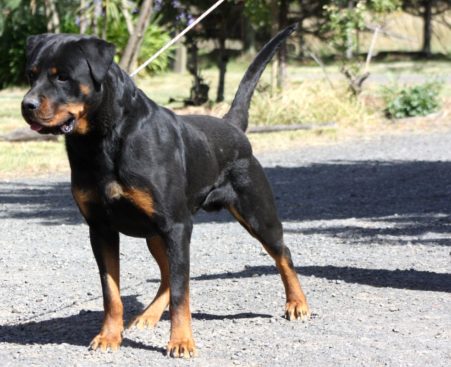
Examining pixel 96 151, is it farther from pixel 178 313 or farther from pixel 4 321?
pixel 4 321

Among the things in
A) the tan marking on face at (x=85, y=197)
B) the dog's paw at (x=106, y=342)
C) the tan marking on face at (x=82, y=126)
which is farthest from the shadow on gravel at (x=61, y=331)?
the tan marking on face at (x=82, y=126)

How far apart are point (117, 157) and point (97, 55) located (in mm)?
530

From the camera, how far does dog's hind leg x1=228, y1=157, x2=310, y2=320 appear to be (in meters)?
6.36

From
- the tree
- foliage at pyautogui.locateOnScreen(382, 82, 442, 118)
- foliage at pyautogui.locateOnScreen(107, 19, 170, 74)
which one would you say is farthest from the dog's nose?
the tree

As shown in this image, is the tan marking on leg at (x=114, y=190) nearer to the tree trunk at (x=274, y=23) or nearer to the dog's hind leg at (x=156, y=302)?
the dog's hind leg at (x=156, y=302)

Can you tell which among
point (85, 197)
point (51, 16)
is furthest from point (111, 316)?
point (51, 16)

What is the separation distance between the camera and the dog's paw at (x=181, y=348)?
5465 millimetres

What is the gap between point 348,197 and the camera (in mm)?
12156

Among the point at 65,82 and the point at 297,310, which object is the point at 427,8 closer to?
the point at 297,310

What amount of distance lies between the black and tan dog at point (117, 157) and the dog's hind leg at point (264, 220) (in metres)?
0.24

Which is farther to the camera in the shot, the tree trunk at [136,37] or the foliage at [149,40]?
the foliage at [149,40]

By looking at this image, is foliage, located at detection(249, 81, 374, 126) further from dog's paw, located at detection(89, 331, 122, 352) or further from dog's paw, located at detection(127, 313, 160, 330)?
dog's paw, located at detection(89, 331, 122, 352)

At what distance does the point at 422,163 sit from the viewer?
594 inches

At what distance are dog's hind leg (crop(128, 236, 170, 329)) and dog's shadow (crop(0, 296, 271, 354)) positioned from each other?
0.21 meters
